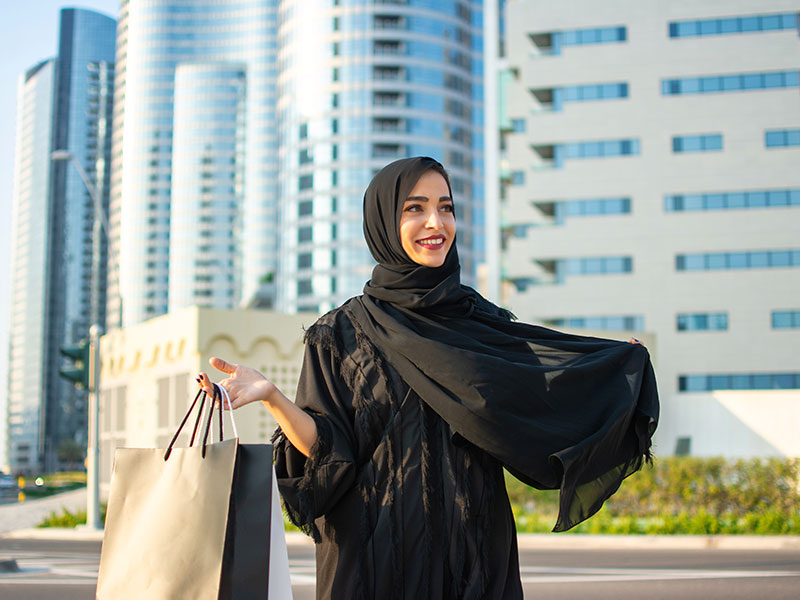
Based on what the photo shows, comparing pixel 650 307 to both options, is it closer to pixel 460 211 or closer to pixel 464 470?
pixel 460 211

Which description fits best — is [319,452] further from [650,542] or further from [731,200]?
[731,200]

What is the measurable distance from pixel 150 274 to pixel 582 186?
77.9 meters

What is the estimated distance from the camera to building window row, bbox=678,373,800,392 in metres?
54.4

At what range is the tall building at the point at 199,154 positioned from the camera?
120819 mm

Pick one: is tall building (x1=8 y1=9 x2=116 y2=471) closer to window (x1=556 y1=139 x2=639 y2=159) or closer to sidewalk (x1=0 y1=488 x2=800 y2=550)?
window (x1=556 y1=139 x2=639 y2=159)

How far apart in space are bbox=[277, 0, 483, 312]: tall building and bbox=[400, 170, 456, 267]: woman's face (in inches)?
3419

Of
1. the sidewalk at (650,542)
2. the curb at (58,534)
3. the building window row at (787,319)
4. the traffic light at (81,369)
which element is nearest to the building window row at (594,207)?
the building window row at (787,319)

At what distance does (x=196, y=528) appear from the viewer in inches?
98.8

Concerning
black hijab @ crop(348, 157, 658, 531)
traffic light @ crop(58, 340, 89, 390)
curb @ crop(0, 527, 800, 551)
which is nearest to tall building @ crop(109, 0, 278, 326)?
traffic light @ crop(58, 340, 89, 390)

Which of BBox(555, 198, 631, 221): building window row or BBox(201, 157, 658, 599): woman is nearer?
BBox(201, 157, 658, 599): woman

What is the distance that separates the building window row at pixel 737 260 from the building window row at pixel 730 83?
897 cm

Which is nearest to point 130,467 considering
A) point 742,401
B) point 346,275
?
point 742,401

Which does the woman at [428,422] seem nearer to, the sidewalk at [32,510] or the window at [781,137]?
the sidewalk at [32,510]

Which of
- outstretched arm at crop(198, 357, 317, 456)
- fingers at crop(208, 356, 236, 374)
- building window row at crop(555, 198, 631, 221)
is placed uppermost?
building window row at crop(555, 198, 631, 221)
